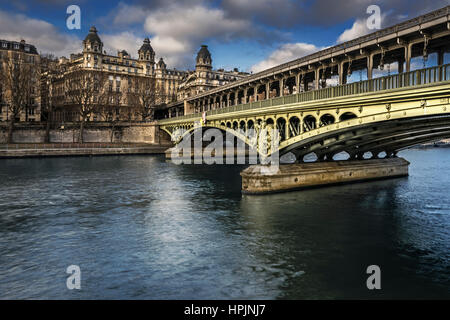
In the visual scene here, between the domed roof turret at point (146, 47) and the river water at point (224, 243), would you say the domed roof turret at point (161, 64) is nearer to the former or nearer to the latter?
the domed roof turret at point (146, 47)

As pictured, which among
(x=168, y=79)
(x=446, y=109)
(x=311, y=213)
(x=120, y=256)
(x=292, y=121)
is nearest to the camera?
(x=120, y=256)

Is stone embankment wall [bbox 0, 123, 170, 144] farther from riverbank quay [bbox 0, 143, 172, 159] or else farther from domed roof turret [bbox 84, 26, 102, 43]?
domed roof turret [bbox 84, 26, 102, 43]

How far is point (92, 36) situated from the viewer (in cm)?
11700

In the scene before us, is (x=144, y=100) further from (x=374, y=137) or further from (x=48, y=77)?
(x=374, y=137)

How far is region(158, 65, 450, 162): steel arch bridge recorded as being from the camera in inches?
658

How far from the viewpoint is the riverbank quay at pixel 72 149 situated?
5822 cm

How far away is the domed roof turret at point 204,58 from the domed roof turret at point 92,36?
33.5 metres

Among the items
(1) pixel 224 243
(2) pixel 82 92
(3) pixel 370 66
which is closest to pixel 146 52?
(2) pixel 82 92

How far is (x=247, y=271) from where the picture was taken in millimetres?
12594

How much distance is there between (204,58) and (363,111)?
104m

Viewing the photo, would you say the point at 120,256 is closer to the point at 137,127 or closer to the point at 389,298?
the point at 389,298

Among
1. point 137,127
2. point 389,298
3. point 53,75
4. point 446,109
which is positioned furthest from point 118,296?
point 53,75
